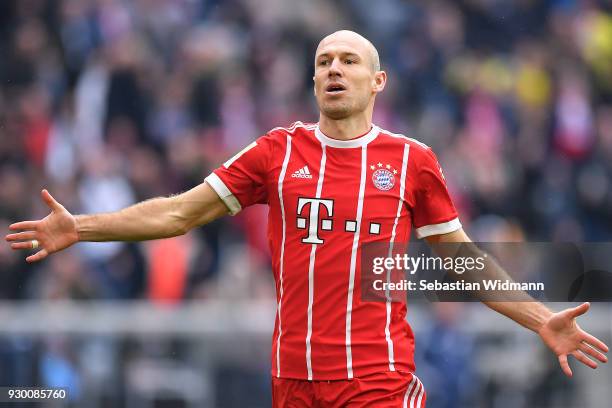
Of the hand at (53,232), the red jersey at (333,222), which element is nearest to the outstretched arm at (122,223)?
the hand at (53,232)

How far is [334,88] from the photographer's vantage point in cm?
723

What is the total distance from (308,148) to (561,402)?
5591 mm

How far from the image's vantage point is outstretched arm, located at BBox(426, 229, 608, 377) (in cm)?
712

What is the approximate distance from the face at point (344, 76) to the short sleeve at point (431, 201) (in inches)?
17.0

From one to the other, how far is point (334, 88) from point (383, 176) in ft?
1.72

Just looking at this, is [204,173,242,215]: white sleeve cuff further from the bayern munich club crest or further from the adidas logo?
the bayern munich club crest

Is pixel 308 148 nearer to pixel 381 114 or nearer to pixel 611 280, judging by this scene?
pixel 611 280

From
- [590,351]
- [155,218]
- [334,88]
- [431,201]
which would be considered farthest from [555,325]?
[155,218]

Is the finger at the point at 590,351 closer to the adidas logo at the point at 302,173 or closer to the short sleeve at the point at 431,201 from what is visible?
the short sleeve at the point at 431,201

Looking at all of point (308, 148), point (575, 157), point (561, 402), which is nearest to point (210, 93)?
point (575, 157)

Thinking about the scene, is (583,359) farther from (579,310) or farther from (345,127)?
(345,127)

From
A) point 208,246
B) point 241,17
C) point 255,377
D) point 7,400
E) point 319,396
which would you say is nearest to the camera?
point 319,396

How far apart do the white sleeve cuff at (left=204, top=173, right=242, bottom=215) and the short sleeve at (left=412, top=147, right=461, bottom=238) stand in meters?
0.93

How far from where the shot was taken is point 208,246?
45.4ft
